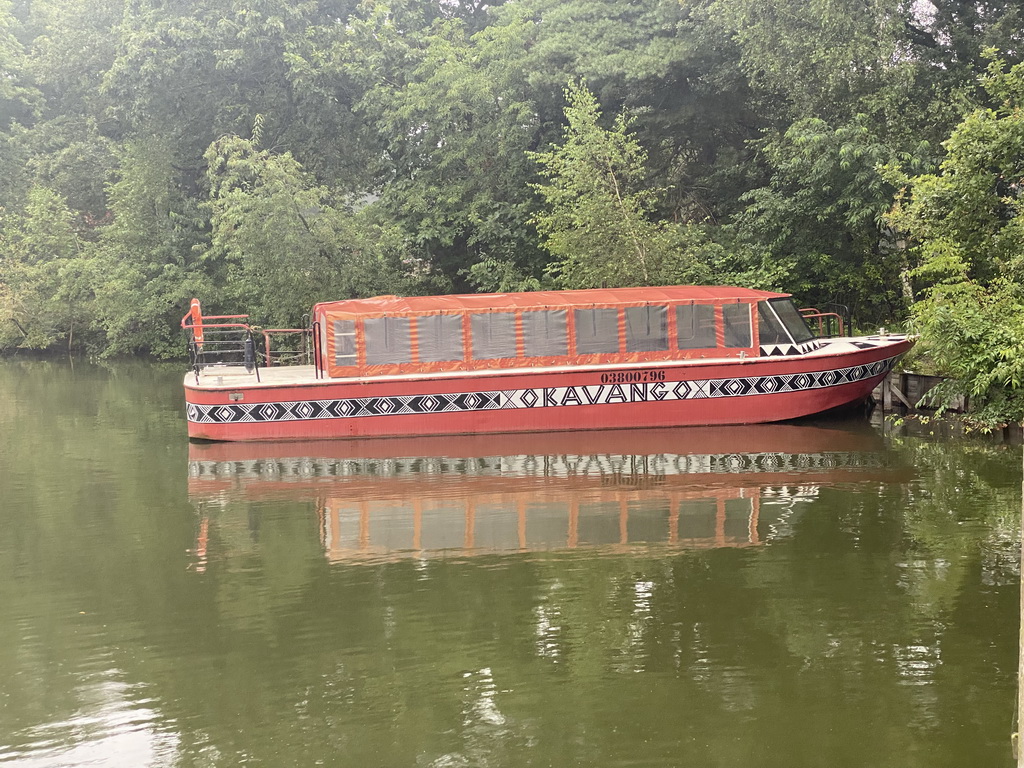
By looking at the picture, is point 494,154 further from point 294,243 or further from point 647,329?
point 647,329

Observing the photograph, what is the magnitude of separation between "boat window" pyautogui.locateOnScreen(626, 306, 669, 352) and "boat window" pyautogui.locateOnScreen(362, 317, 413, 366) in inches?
153

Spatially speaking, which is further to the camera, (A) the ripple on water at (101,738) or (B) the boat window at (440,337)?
(B) the boat window at (440,337)

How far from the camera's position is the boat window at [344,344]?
57.3 ft

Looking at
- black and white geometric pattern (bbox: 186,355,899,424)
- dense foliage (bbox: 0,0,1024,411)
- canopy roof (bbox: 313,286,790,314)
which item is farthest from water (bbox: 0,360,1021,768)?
dense foliage (bbox: 0,0,1024,411)

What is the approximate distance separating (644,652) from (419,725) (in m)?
1.94

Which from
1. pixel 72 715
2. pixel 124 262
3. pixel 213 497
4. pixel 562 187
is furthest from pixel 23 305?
pixel 72 715

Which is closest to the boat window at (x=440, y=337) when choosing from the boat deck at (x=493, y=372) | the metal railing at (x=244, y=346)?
the boat deck at (x=493, y=372)

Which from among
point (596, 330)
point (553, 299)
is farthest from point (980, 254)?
point (553, 299)

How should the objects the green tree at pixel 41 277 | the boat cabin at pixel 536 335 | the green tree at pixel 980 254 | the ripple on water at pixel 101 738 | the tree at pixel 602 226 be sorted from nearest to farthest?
the ripple on water at pixel 101 738
the green tree at pixel 980 254
the boat cabin at pixel 536 335
the tree at pixel 602 226
the green tree at pixel 41 277

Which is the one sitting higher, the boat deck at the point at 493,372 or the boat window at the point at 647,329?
the boat window at the point at 647,329

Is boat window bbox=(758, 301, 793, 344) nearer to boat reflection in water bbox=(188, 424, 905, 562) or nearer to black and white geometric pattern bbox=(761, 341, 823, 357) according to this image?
black and white geometric pattern bbox=(761, 341, 823, 357)

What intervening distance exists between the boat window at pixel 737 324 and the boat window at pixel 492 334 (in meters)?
3.72

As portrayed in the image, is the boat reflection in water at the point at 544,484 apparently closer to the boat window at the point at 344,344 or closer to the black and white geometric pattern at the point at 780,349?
the black and white geometric pattern at the point at 780,349

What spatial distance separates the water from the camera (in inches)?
253
